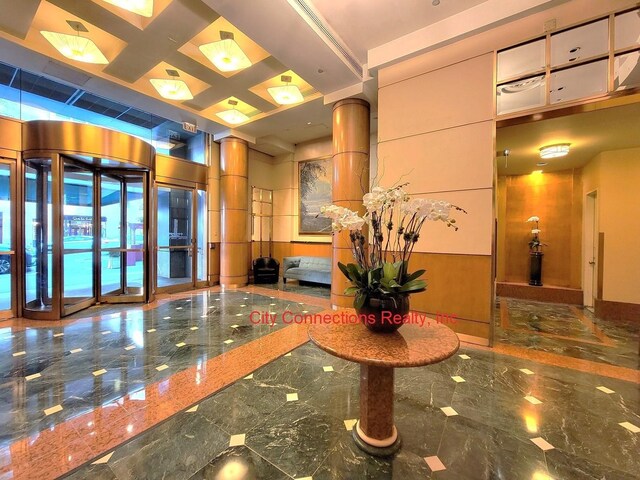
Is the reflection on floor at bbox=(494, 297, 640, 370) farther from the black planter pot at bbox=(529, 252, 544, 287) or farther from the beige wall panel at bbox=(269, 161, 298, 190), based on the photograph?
the beige wall panel at bbox=(269, 161, 298, 190)

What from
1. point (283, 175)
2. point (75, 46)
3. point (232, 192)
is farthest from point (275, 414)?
point (283, 175)

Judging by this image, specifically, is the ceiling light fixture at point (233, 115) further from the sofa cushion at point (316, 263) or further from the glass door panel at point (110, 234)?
the sofa cushion at point (316, 263)

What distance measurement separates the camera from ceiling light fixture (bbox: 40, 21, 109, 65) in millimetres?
3863

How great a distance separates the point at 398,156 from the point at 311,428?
148 inches

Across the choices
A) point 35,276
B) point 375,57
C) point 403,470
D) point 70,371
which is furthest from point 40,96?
point 403,470

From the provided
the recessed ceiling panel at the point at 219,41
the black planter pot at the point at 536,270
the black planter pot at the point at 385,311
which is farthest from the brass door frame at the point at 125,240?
the black planter pot at the point at 536,270

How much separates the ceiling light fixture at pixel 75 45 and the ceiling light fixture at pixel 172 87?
3.00ft

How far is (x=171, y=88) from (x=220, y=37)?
153 centimetres

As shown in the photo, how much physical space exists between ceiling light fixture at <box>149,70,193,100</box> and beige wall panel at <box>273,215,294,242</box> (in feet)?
14.7

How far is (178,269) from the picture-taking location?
283 inches

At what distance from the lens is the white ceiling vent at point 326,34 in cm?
343

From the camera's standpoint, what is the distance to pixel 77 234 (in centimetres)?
507

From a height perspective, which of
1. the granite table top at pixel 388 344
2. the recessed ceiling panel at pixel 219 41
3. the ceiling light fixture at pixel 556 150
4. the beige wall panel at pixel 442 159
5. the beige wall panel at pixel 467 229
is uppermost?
the recessed ceiling panel at pixel 219 41

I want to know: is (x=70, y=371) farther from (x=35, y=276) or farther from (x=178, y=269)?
(x=178, y=269)
